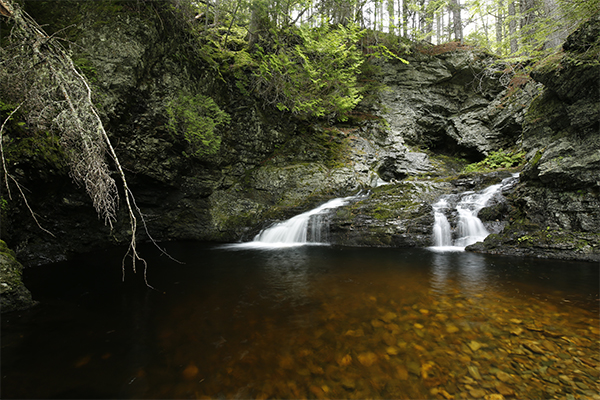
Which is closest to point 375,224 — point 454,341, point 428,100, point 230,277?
point 230,277

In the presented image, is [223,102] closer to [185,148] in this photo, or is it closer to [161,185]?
[185,148]

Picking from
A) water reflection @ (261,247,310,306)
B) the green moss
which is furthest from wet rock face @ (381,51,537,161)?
the green moss

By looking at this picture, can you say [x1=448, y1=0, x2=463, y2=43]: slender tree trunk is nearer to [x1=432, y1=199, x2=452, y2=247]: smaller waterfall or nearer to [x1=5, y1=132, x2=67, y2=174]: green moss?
[x1=432, y1=199, x2=452, y2=247]: smaller waterfall

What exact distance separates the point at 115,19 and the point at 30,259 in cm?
652

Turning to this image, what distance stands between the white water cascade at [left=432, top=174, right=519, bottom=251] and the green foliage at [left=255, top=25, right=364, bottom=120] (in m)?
5.82

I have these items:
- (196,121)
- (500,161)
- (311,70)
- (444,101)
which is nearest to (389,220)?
(311,70)

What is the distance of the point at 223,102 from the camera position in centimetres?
1025

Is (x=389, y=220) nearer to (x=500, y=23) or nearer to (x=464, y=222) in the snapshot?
(x=464, y=222)

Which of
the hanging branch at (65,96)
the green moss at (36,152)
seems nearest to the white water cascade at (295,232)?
the green moss at (36,152)

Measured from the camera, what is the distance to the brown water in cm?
217

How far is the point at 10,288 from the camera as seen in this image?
343cm

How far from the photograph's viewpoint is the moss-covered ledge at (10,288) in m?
3.35

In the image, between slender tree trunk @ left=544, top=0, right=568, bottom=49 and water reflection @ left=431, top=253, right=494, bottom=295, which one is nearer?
water reflection @ left=431, top=253, right=494, bottom=295

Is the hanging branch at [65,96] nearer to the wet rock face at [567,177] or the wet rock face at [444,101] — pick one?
the wet rock face at [567,177]
